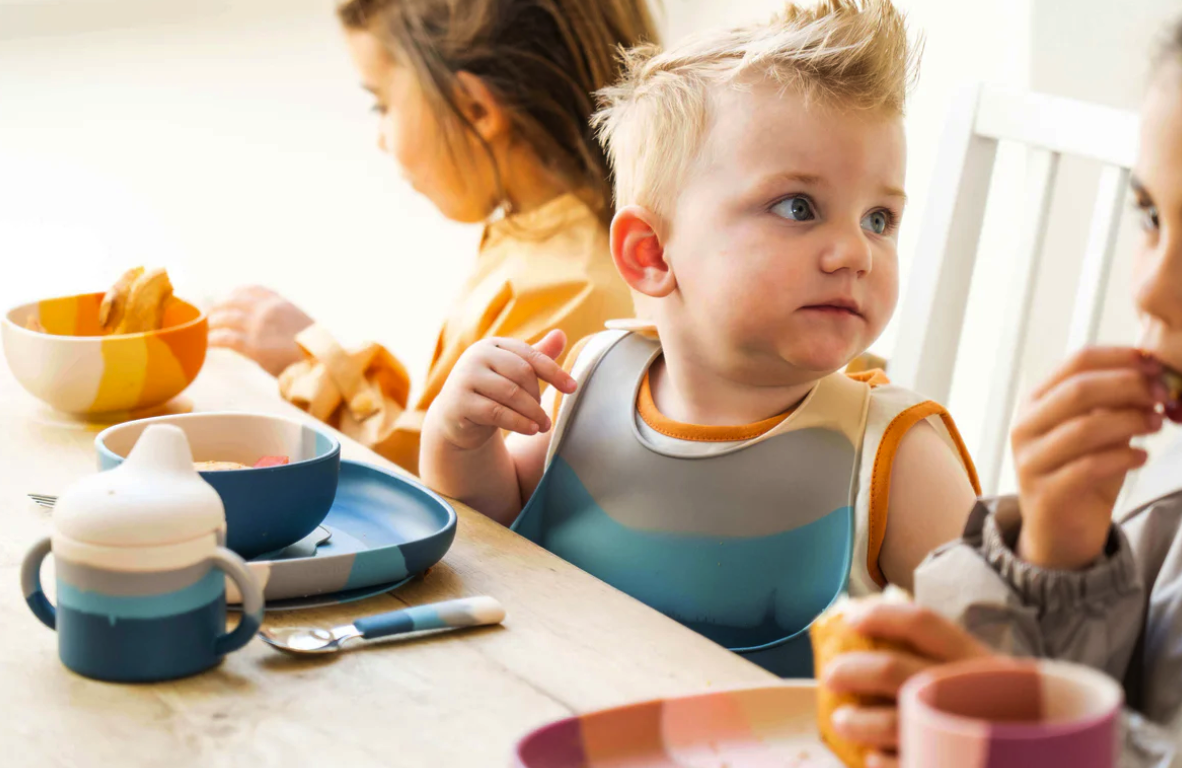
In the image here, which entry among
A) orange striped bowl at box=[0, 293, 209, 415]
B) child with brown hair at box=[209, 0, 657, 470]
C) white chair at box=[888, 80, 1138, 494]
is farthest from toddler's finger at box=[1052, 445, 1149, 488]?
child with brown hair at box=[209, 0, 657, 470]

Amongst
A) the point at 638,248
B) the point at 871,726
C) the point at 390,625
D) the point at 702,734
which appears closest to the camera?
the point at 871,726

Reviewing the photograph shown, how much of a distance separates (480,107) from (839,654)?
52.4 inches

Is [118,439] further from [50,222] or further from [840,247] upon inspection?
[50,222]

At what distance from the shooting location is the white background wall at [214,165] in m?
3.11

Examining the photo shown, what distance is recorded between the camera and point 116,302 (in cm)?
130

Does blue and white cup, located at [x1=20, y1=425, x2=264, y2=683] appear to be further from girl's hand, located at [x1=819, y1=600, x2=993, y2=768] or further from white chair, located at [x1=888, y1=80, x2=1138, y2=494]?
white chair, located at [x1=888, y1=80, x2=1138, y2=494]

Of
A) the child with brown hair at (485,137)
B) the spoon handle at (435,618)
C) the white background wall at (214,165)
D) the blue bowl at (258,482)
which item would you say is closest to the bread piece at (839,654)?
the spoon handle at (435,618)

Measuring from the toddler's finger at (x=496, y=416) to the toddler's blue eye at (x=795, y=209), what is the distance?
0.27m

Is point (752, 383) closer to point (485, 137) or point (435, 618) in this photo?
point (435, 618)

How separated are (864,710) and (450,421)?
1.95ft

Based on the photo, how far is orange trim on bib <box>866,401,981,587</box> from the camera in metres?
1.02

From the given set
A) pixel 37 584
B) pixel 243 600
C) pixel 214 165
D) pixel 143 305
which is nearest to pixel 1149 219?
pixel 243 600

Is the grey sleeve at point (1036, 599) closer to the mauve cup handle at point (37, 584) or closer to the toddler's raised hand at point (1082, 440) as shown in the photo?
the toddler's raised hand at point (1082, 440)

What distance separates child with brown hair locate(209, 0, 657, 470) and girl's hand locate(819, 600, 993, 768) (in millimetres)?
A: 1129
